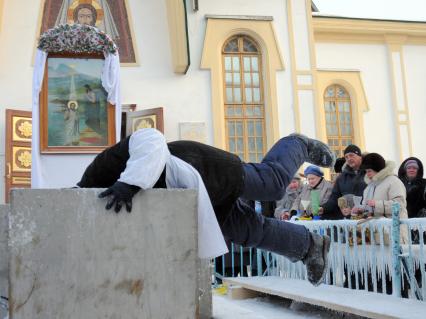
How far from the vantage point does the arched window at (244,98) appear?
12469 millimetres

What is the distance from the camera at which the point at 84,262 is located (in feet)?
8.00

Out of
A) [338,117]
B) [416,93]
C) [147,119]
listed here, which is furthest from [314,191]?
[416,93]

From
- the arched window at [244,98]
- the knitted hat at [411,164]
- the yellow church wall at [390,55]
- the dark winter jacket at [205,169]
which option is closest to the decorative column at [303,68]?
the arched window at [244,98]

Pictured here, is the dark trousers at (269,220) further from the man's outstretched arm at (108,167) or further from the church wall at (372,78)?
the church wall at (372,78)

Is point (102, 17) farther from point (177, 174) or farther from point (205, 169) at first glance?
point (177, 174)

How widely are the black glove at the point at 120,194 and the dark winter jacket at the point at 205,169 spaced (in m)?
0.37

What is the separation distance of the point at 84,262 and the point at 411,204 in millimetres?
3751

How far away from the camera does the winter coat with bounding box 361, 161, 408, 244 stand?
454 cm

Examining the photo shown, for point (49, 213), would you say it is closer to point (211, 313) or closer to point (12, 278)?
point (12, 278)

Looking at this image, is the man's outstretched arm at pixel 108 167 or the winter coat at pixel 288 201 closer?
the man's outstretched arm at pixel 108 167

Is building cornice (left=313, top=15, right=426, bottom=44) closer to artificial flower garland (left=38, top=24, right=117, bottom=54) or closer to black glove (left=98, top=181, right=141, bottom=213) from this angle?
artificial flower garland (left=38, top=24, right=117, bottom=54)

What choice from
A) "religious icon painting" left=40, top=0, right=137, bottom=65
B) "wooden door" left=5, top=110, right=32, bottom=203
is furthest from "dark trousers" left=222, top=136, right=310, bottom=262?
"religious icon painting" left=40, top=0, right=137, bottom=65

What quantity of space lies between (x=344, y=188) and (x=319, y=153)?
7.68 feet

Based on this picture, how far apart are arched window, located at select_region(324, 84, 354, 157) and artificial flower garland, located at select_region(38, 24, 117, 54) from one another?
10.4m
